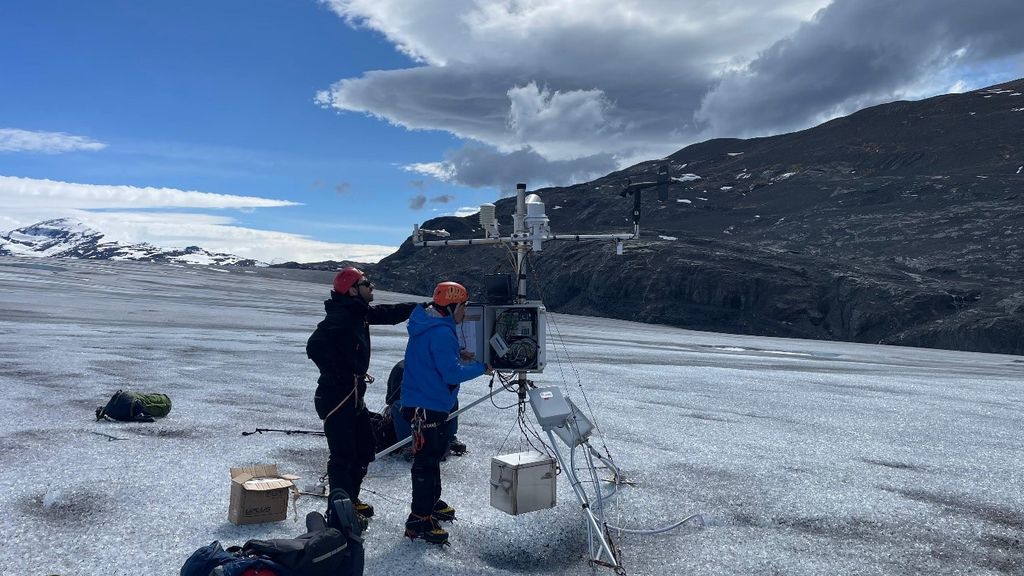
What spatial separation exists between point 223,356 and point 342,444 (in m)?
13.3

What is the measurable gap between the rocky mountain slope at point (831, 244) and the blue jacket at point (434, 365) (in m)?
15.9

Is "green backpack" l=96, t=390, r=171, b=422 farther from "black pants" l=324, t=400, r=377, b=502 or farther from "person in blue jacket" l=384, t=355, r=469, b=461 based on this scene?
"black pants" l=324, t=400, r=377, b=502

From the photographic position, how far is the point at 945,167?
94.9 metres

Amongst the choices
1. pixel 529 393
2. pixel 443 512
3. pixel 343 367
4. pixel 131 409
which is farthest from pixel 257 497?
pixel 131 409

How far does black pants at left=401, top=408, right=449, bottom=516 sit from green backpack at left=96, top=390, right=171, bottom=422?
19.2 ft

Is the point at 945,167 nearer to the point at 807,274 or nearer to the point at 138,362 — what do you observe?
the point at 807,274

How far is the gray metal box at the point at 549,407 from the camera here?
607cm

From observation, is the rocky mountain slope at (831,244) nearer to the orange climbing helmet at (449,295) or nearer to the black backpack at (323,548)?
the orange climbing helmet at (449,295)

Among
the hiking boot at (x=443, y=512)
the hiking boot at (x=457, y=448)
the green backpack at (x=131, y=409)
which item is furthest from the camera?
the green backpack at (x=131, y=409)

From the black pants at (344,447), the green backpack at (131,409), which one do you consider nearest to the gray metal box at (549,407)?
the black pants at (344,447)

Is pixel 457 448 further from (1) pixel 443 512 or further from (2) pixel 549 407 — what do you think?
(2) pixel 549 407

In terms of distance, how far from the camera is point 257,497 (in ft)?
20.4

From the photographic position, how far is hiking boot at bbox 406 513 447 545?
596cm

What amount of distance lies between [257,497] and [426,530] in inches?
61.3
